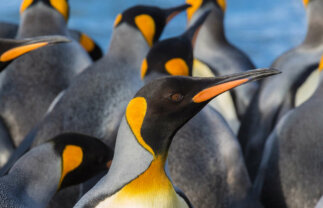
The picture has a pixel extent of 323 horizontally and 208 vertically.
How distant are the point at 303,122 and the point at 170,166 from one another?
0.56 metres

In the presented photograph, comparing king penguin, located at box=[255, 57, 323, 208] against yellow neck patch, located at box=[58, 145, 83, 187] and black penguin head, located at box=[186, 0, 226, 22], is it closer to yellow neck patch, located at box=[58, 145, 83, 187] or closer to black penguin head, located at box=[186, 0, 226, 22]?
yellow neck patch, located at box=[58, 145, 83, 187]

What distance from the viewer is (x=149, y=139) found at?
1797mm

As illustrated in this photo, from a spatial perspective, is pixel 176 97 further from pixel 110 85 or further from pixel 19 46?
pixel 110 85

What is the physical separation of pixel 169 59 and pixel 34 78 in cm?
100

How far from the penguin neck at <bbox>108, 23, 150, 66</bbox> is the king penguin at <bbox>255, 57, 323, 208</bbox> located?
3.08 ft

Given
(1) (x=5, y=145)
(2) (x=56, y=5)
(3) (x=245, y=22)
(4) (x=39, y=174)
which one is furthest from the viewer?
(3) (x=245, y=22)

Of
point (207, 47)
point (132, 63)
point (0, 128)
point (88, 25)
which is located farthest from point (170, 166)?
point (88, 25)

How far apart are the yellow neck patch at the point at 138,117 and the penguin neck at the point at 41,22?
201cm

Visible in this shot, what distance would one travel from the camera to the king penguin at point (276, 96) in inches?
132

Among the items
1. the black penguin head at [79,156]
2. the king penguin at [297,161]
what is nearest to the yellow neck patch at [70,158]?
the black penguin head at [79,156]

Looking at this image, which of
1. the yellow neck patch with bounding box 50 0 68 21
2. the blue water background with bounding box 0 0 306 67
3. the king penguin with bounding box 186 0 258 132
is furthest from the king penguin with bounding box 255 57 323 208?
the blue water background with bounding box 0 0 306 67

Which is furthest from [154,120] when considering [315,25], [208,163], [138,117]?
[315,25]

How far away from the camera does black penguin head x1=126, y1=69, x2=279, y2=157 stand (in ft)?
5.85

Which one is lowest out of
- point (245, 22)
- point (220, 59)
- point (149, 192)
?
point (245, 22)
